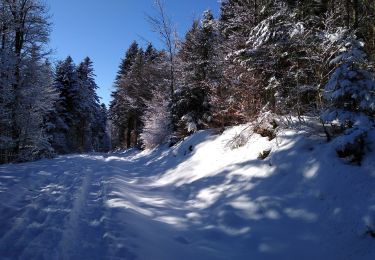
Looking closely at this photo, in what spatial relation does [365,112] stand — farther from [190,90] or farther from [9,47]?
[9,47]

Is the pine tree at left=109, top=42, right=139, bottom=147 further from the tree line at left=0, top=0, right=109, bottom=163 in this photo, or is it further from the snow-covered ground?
the snow-covered ground

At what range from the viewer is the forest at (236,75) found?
7441mm

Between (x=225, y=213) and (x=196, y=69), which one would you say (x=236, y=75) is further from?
(x=196, y=69)

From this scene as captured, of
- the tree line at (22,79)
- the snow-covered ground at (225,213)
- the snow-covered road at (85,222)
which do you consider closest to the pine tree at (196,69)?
the tree line at (22,79)

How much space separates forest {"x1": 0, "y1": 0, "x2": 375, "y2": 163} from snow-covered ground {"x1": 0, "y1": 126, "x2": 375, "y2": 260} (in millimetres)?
919

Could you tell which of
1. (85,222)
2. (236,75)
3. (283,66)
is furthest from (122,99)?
(85,222)

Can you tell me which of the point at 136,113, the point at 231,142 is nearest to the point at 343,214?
the point at 231,142

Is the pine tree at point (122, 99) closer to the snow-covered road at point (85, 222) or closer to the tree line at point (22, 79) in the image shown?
the tree line at point (22, 79)

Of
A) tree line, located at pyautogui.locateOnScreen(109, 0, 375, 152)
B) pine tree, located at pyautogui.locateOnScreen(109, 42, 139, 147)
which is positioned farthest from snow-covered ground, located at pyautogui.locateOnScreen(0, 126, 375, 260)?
pine tree, located at pyautogui.locateOnScreen(109, 42, 139, 147)

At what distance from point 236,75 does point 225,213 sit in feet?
23.6

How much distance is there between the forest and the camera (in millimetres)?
7441

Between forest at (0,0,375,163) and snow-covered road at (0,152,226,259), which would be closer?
snow-covered road at (0,152,226,259)

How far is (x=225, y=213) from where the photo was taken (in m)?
7.16

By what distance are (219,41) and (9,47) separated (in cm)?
1233
